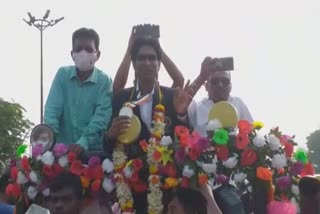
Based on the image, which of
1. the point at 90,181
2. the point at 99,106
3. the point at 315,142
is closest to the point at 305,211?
the point at 90,181

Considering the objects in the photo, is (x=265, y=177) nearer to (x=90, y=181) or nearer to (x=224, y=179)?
(x=224, y=179)

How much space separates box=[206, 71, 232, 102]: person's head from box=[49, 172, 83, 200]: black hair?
1489 mm

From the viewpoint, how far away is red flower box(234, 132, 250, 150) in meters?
5.66

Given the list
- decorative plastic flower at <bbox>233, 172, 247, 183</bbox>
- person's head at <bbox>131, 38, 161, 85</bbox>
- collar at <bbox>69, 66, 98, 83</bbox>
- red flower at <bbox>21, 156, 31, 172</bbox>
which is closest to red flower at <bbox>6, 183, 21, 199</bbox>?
red flower at <bbox>21, 156, 31, 172</bbox>

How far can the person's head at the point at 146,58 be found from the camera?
6.34 metres

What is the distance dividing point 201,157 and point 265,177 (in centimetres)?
53

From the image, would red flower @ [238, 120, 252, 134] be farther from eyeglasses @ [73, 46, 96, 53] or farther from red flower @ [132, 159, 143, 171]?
eyeglasses @ [73, 46, 96, 53]

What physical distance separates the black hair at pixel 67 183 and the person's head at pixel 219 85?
1.49 m

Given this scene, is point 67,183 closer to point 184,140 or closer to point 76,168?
point 76,168

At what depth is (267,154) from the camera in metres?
5.76

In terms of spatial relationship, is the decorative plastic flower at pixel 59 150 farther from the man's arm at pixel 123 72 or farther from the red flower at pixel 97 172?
the man's arm at pixel 123 72

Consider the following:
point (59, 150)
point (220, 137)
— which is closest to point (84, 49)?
point (59, 150)

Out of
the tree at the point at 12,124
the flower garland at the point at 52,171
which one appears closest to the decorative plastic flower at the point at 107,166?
the flower garland at the point at 52,171

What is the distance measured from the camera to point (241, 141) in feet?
18.6
